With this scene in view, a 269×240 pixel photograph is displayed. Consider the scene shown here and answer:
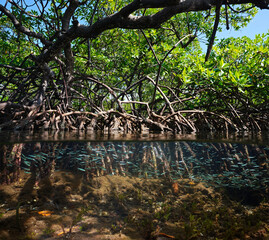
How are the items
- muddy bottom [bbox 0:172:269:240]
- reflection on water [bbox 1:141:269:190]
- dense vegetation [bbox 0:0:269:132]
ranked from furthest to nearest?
dense vegetation [bbox 0:0:269:132] → reflection on water [bbox 1:141:269:190] → muddy bottom [bbox 0:172:269:240]

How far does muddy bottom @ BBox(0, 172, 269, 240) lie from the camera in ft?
3.47

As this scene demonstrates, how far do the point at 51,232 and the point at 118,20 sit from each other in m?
3.10

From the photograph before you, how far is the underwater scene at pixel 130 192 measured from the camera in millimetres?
1088

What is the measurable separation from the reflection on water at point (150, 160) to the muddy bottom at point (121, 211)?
14 cm

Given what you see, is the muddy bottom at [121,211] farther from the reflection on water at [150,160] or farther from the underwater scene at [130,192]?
the reflection on water at [150,160]

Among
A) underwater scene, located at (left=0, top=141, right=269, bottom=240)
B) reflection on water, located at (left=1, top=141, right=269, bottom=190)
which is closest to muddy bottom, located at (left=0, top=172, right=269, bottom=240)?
underwater scene, located at (left=0, top=141, right=269, bottom=240)

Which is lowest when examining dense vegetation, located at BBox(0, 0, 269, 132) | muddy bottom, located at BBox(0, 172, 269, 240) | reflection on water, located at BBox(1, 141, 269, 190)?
muddy bottom, located at BBox(0, 172, 269, 240)

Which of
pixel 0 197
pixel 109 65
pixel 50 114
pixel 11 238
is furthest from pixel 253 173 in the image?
pixel 109 65

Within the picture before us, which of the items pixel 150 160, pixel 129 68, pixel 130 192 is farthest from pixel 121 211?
pixel 129 68

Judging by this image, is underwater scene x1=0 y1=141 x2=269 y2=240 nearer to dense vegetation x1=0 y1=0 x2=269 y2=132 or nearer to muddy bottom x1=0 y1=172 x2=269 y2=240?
muddy bottom x1=0 y1=172 x2=269 y2=240

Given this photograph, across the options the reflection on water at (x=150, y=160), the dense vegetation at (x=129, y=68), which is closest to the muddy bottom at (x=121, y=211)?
the reflection on water at (x=150, y=160)

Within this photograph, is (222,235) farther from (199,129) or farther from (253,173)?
(199,129)

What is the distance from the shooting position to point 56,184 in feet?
4.95

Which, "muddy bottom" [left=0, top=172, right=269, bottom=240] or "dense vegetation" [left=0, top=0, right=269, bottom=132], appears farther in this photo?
"dense vegetation" [left=0, top=0, right=269, bottom=132]
